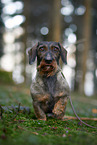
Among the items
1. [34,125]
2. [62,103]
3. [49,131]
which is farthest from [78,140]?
[62,103]

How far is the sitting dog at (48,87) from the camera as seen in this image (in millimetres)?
3877

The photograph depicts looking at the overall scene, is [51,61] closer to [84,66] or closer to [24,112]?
[24,112]

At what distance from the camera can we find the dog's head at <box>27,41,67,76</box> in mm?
3535

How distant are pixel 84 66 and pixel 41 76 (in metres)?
13.7

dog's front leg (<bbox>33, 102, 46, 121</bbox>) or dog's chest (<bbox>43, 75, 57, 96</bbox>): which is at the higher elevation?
dog's chest (<bbox>43, 75, 57, 96</bbox>)

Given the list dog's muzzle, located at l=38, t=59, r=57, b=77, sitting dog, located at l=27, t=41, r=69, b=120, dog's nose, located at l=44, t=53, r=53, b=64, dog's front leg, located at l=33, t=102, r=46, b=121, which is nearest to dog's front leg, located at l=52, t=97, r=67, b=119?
sitting dog, located at l=27, t=41, r=69, b=120

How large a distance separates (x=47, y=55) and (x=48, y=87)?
83 centimetres

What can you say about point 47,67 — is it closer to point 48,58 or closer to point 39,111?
point 48,58

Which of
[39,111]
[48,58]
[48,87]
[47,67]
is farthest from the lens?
[39,111]

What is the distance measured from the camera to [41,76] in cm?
404

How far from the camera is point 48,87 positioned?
399cm

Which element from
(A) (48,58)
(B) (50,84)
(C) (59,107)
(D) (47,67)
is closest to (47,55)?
(A) (48,58)

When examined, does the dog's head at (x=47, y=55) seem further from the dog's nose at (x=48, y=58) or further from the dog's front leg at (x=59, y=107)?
the dog's front leg at (x=59, y=107)

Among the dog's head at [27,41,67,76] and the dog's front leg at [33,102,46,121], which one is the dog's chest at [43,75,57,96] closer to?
the dog's head at [27,41,67,76]
